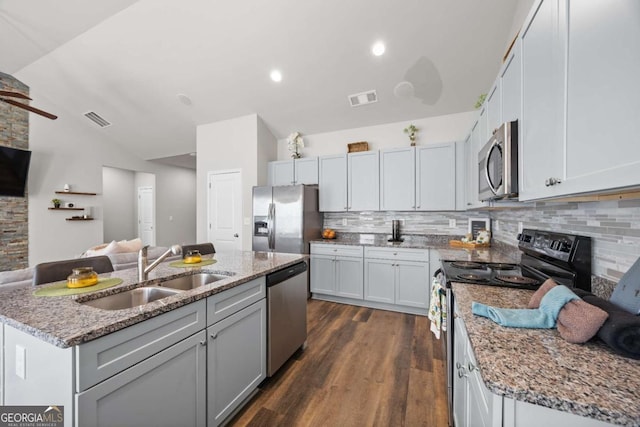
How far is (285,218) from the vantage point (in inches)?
149

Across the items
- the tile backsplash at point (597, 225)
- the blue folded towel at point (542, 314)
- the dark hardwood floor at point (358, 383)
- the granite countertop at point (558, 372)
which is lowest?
the dark hardwood floor at point (358, 383)

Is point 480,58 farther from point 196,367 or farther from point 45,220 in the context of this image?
point 45,220

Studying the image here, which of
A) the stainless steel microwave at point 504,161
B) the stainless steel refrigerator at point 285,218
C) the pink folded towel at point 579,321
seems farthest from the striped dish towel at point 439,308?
the stainless steel refrigerator at point 285,218

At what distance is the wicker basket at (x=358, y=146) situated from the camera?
13.1ft

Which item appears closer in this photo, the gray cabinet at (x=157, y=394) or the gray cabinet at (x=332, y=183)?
the gray cabinet at (x=157, y=394)

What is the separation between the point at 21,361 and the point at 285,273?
1.41 metres

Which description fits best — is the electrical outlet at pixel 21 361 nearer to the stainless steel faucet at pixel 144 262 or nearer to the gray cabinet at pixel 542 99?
the stainless steel faucet at pixel 144 262

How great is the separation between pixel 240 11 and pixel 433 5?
1972mm

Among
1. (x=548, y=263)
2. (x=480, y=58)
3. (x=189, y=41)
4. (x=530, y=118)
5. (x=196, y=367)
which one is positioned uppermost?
(x=189, y=41)

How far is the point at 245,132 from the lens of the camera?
4.30 metres

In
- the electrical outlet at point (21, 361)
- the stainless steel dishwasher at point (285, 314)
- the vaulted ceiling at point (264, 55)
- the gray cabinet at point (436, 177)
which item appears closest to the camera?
the electrical outlet at point (21, 361)

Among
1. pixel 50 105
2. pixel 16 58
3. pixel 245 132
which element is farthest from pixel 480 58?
pixel 50 105

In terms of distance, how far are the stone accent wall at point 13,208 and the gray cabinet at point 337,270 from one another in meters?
5.13

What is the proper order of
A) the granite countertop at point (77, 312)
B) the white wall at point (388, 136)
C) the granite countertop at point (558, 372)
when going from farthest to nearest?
the white wall at point (388, 136)
the granite countertop at point (77, 312)
the granite countertop at point (558, 372)
